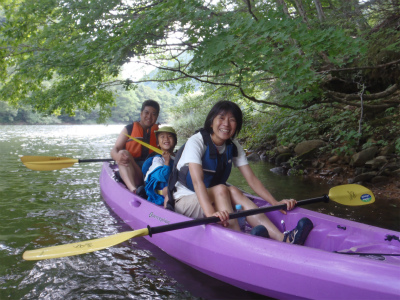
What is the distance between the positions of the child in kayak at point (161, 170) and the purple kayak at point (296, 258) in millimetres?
339

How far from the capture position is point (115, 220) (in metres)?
4.03

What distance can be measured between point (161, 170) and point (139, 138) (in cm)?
126

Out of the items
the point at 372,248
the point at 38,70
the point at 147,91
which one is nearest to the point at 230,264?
the point at 372,248

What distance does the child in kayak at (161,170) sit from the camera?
11.3 feet

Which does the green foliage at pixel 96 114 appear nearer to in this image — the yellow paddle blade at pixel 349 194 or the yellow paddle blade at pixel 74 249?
the yellow paddle blade at pixel 349 194

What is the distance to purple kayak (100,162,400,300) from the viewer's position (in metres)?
1.79

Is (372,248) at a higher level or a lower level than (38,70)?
lower

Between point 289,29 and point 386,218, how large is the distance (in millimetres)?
2538

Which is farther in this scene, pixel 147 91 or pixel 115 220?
pixel 147 91

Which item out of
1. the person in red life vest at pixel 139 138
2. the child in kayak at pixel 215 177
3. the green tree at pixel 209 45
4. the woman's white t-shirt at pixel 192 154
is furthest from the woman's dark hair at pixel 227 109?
the person in red life vest at pixel 139 138

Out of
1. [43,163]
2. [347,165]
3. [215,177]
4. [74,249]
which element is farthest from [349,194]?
[43,163]

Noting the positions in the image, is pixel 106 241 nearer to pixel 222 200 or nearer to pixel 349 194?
pixel 222 200

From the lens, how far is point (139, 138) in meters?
4.57

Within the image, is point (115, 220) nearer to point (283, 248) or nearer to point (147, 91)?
point (283, 248)
